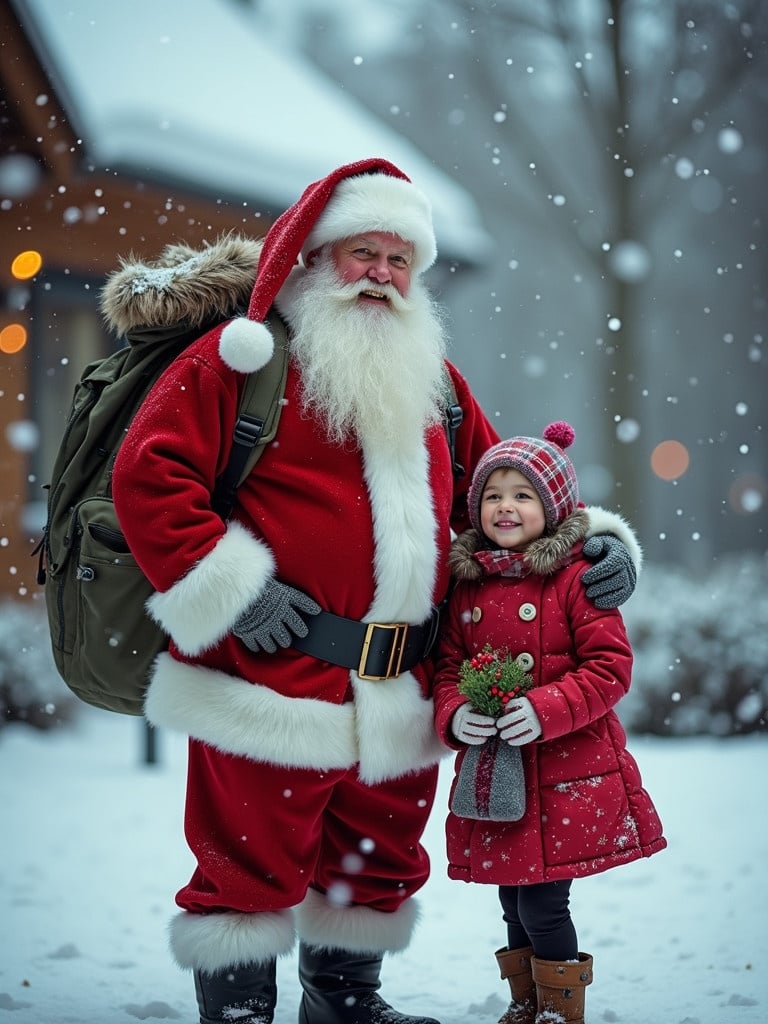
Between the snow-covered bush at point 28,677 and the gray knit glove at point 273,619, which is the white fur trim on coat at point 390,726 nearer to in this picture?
the gray knit glove at point 273,619

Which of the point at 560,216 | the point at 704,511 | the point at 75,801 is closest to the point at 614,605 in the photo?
the point at 75,801

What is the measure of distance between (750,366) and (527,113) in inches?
175

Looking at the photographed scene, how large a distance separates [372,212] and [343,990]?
222cm

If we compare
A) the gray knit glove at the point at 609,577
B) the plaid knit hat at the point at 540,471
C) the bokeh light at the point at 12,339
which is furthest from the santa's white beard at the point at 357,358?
the bokeh light at the point at 12,339

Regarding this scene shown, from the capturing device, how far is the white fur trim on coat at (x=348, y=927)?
311 centimetres

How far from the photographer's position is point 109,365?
124 inches

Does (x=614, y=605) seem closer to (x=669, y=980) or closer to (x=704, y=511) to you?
(x=669, y=980)

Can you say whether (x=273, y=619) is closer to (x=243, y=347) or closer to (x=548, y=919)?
(x=243, y=347)

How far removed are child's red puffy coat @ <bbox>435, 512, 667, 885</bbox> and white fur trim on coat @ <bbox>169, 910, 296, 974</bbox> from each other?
508 millimetres

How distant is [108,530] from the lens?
9.37 feet

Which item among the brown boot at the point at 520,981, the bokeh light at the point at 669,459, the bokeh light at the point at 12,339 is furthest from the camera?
the bokeh light at the point at 669,459

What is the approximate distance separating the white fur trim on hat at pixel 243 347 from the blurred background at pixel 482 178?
160 centimetres

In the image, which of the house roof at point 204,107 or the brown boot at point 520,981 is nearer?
the brown boot at point 520,981

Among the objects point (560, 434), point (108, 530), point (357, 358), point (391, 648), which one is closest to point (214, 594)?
point (108, 530)
